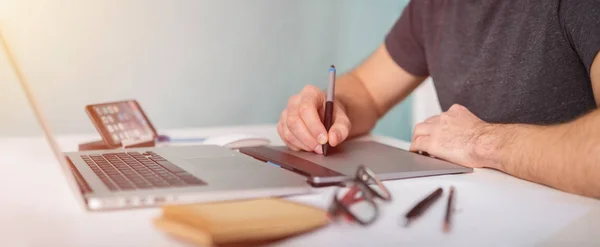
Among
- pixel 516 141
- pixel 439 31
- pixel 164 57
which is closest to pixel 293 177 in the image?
pixel 516 141

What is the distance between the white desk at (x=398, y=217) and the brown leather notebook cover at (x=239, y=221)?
0.01m

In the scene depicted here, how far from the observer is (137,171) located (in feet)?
2.33

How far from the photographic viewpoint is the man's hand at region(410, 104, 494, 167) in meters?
0.85

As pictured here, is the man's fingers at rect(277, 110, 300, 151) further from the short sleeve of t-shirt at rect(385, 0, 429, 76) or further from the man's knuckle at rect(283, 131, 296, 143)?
the short sleeve of t-shirt at rect(385, 0, 429, 76)

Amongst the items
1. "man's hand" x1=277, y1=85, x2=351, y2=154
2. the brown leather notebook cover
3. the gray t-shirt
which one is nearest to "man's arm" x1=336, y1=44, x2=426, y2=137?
the gray t-shirt

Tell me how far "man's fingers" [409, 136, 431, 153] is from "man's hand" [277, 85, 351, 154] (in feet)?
0.39

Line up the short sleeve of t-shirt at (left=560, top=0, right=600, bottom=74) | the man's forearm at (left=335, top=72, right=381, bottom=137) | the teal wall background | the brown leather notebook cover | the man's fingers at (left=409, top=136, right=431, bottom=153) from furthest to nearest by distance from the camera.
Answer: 1. the teal wall background
2. the man's forearm at (left=335, top=72, right=381, bottom=137)
3. the man's fingers at (left=409, top=136, right=431, bottom=153)
4. the short sleeve of t-shirt at (left=560, top=0, right=600, bottom=74)
5. the brown leather notebook cover

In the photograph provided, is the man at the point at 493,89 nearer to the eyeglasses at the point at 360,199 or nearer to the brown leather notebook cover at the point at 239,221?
the eyeglasses at the point at 360,199

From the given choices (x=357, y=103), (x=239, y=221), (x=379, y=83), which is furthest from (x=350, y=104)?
(x=239, y=221)

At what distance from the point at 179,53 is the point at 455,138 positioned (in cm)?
85

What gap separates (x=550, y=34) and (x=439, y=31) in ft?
1.09

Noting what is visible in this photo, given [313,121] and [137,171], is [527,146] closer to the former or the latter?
[313,121]

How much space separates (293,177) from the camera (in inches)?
27.4

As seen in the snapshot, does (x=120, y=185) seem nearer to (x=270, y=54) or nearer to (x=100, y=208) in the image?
(x=100, y=208)
